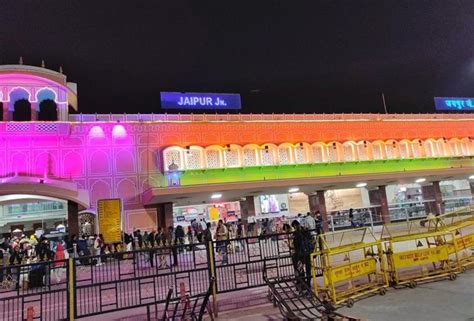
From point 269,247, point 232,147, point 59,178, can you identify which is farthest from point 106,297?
point 232,147

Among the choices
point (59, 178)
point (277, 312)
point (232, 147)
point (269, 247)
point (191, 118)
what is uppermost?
point (191, 118)

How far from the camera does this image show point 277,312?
8438mm

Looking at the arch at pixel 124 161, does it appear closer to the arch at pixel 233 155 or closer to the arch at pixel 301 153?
the arch at pixel 233 155

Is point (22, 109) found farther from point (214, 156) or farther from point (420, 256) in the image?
point (420, 256)

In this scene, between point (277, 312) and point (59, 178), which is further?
point (59, 178)

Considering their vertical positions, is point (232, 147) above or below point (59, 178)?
above

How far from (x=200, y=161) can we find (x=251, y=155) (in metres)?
3.70

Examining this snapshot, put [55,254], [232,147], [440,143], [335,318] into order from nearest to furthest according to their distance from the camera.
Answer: [335,318] → [55,254] → [232,147] → [440,143]

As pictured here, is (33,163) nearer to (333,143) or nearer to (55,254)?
(55,254)

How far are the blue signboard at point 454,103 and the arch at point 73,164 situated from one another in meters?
31.2

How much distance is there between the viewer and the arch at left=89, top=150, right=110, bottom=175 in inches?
905

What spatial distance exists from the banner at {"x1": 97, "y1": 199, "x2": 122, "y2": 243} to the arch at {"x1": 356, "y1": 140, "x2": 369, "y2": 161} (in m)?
17.9

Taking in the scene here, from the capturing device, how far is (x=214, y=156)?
2528 centimetres

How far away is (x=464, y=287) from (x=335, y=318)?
3970 mm
